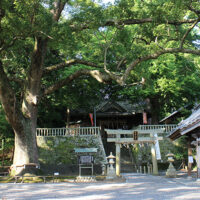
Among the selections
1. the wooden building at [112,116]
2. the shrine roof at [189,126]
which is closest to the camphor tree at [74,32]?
the shrine roof at [189,126]

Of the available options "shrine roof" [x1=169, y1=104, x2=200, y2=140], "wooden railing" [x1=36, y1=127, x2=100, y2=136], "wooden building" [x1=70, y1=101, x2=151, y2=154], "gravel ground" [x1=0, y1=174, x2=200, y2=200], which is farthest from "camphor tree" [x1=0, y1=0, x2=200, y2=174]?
"wooden building" [x1=70, y1=101, x2=151, y2=154]

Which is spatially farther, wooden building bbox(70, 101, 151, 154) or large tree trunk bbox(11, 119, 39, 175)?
wooden building bbox(70, 101, 151, 154)

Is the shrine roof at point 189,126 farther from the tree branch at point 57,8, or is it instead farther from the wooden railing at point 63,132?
the wooden railing at point 63,132

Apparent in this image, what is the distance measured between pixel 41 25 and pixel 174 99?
1493cm

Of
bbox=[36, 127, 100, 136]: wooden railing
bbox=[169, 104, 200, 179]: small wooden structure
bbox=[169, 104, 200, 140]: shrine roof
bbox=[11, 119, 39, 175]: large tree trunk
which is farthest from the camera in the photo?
bbox=[36, 127, 100, 136]: wooden railing

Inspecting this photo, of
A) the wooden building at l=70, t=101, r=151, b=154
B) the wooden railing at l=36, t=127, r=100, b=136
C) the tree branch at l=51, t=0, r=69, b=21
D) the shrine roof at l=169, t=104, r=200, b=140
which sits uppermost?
the tree branch at l=51, t=0, r=69, b=21

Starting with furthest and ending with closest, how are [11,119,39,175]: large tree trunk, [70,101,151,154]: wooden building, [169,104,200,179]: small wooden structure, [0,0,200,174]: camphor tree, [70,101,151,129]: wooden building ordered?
[70,101,151,129]: wooden building → [70,101,151,154]: wooden building → [11,119,39,175]: large tree trunk → [0,0,200,174]: camphor tree → [169,104,200,179]: small wooden structure

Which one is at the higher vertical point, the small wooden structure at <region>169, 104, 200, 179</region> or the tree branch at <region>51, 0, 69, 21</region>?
the tree branch at <region>51, 0, 69, 21</region>

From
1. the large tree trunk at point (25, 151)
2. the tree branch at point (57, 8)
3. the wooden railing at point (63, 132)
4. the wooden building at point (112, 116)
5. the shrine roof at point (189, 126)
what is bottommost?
the large tree trunk at point (25, 151)

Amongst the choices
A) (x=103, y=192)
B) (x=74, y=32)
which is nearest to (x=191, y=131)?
(x=103, y=192)

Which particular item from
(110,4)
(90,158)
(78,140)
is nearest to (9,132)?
(78,140)

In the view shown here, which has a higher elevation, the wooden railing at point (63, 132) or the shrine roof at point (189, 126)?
the wooden railing at point (63, 132)

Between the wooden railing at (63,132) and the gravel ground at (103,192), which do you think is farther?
the wooden railing at (63,132)

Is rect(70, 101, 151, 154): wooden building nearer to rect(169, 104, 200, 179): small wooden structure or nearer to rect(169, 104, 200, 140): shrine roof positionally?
rect(169, 104, 200, 179): small wooden structure
